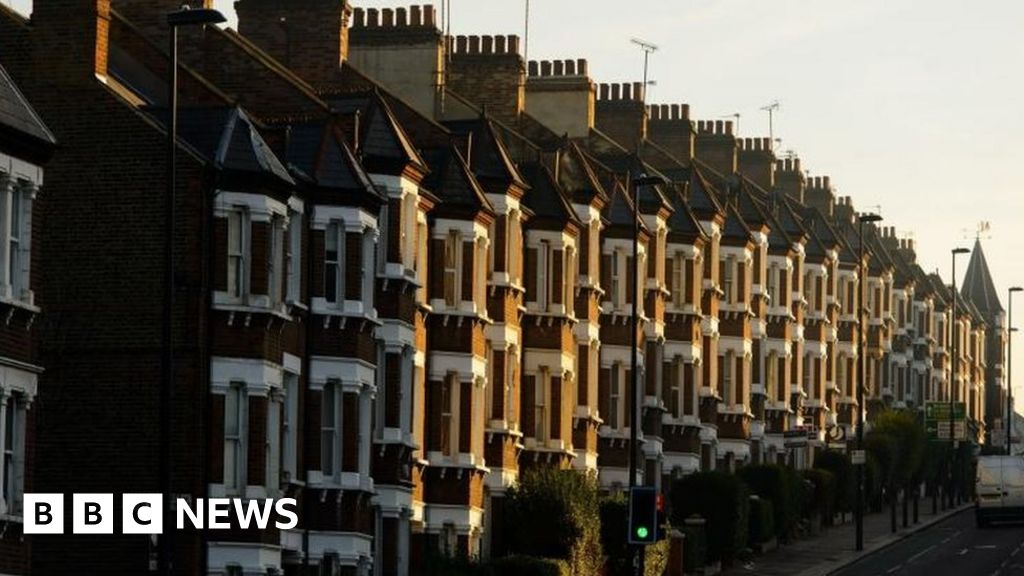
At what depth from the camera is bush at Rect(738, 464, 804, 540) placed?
9475 centimetres

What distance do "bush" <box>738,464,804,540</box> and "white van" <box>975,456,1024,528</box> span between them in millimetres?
14827

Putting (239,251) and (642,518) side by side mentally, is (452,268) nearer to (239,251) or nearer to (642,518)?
(642,518)

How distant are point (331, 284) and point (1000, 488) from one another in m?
56.7

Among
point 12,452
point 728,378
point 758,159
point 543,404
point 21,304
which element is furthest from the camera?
point 758,159

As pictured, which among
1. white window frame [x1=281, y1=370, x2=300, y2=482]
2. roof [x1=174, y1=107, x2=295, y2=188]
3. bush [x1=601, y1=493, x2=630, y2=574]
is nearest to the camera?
Result: roof [x1=174, y1=107, x2=295, y2=188]

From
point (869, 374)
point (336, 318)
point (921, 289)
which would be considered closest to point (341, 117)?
point (336, 318)

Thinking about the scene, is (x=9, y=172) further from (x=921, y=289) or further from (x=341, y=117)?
(x=921, y=289)

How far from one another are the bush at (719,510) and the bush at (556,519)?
46.0 ft

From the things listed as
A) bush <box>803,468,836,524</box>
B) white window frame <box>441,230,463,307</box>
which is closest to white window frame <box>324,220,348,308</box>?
white window frame <box>441,230,463,307</box>

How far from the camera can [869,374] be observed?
142 m

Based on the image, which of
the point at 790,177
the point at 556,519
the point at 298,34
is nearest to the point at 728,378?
the point at 556,519

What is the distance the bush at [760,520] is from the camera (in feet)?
299

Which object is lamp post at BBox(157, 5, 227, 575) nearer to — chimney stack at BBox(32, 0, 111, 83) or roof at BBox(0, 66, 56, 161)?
roof at BBox(0, 66, 56, 161)

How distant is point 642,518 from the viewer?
59719mm
